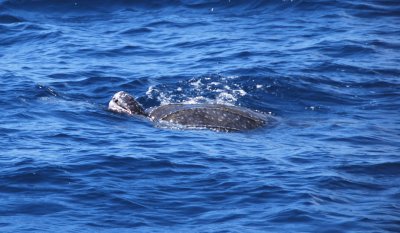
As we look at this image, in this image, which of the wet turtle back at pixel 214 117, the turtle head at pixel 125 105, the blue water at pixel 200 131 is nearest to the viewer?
the blue water at pixel 200 131

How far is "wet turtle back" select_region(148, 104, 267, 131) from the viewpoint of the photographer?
15875 millimetres

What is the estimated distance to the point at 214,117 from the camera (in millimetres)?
16031

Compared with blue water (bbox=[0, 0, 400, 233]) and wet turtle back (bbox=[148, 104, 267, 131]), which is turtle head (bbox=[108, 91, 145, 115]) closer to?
blue water (bbox=[0, 0, 400, 233])

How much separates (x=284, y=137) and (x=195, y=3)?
11.2 meters

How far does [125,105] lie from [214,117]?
1.75m

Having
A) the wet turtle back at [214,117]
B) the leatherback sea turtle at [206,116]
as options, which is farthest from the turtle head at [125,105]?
the wet turtle back at [214,117]

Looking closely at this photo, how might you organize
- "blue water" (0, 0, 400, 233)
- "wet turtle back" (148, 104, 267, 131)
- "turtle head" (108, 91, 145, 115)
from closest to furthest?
"blue water" (0, 0, 400, 233) < "wet turtle back" (148, 104, 267, 131) < "turtle head" (108, 91, 145, 115)

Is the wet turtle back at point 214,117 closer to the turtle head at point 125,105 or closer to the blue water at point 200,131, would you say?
the blue water at point 200,131

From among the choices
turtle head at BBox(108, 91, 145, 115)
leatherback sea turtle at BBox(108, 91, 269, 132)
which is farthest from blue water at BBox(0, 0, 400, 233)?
leatherback sea turtle at BBox(108, 91, 269, 132)

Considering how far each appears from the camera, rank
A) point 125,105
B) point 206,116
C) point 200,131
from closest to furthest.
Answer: point 200,131
point 206,116
point 125,105

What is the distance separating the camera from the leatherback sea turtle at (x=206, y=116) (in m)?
15.9

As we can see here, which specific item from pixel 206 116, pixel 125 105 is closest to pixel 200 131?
pixel 206 116

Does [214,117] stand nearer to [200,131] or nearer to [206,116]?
[206,116]

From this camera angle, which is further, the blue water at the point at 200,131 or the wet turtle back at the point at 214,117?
the wet turtle back at the point at 214,117
